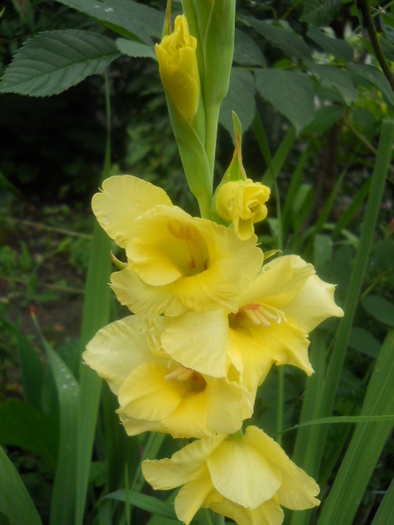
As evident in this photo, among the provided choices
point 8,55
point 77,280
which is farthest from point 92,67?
point 77,280

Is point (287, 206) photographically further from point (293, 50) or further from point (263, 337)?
point (263, 337)

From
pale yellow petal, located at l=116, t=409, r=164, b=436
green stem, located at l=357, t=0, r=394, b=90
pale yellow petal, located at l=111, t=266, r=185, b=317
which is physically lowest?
pale yellow petal, located at l=116, t=409, r=164, b=436

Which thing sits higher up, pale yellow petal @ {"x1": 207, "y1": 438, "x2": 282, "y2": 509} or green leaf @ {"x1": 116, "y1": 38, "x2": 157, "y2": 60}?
Answer: green leaf @ {"x1": 116, "y1": 38, "x2": 157, "y2": 60}

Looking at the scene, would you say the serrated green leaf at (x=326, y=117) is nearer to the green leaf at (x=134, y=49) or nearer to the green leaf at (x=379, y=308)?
the green leaf at (x=379, y=308)

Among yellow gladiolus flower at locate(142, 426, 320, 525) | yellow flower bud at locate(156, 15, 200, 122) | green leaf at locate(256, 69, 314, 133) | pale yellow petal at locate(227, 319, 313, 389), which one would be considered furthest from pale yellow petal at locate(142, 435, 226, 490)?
green leaf at locate(256, 69, 314, 133)

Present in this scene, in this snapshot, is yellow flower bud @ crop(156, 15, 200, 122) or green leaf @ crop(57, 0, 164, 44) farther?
green leaf @ crop(57, 0, 164, 44)

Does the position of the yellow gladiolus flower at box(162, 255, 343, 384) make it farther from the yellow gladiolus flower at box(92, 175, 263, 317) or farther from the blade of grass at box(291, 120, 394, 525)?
the blade of grass at box(291, 120, 394, 525)

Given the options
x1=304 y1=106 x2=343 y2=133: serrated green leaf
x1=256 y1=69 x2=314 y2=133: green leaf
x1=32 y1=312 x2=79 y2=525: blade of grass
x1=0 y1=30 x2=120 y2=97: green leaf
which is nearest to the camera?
x1=0 y1=30 x2=120 y2=97: green leaf

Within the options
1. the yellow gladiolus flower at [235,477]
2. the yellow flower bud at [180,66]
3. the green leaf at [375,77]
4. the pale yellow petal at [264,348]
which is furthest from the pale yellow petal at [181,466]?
the green leaf at [375,77]
